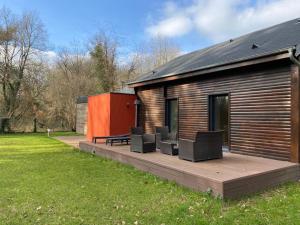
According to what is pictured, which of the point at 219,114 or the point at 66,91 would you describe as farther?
the point at 66,91

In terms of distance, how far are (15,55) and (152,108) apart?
16685 millimetres

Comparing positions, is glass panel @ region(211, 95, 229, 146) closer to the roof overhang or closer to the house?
the house

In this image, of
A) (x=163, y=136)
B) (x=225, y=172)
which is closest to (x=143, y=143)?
(x=163, y=136)

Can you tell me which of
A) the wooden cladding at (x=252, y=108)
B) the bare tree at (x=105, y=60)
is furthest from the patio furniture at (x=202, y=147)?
the bare tree at (x=105, y=60)

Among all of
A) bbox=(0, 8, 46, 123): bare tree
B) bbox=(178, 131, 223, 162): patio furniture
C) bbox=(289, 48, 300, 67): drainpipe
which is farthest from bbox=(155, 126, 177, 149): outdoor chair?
bbox=(0, 8, 46, 123): bare tree

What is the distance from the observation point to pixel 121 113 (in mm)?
12305

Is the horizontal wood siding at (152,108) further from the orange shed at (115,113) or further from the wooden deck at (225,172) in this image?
the wooden deck at (225,172)

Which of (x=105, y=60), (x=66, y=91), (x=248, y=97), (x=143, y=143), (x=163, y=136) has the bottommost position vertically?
(x=143, y=143)

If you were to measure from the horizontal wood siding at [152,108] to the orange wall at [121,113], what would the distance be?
602 millimetres

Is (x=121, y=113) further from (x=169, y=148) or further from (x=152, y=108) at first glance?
(x=169, y=148)

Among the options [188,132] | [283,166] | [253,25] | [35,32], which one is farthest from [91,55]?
[283,166]

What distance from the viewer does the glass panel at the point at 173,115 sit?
1023 cm

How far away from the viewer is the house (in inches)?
254

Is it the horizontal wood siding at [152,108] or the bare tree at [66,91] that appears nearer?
the horizontal wood siding at [152,108]
